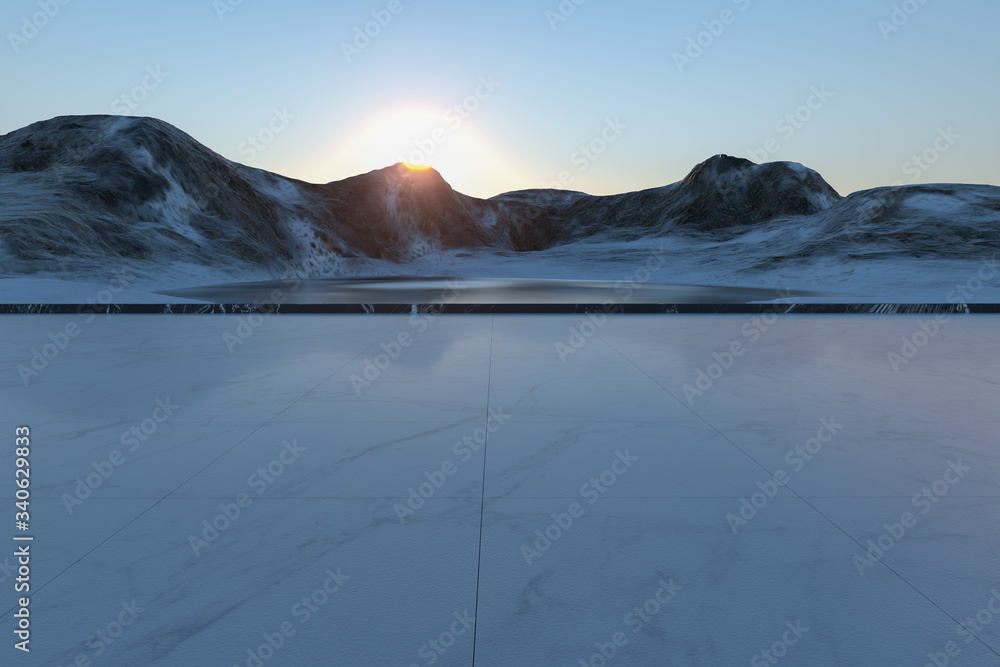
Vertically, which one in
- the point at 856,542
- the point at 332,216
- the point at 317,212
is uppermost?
the point at 317,212

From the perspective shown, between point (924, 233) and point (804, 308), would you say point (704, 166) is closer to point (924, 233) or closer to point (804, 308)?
point (924, 233)

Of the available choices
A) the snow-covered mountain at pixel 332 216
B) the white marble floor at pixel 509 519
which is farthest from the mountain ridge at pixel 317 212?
the white marble floor at pixel 509 519

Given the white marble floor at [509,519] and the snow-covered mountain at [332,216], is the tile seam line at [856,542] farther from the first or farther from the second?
the snow-covered mountain at [332,216]

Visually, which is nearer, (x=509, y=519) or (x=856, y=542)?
(x=856, y=542)

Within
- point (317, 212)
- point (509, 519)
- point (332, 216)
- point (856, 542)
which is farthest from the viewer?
point (332, 216)

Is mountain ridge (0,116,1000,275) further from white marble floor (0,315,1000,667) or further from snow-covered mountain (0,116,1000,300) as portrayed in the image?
white marble floor (0,315,1000,667)

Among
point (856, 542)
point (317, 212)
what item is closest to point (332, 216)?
point (317, 212)

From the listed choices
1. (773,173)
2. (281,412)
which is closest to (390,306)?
(281,412)

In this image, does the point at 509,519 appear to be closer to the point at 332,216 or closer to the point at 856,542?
the point at 856,542
